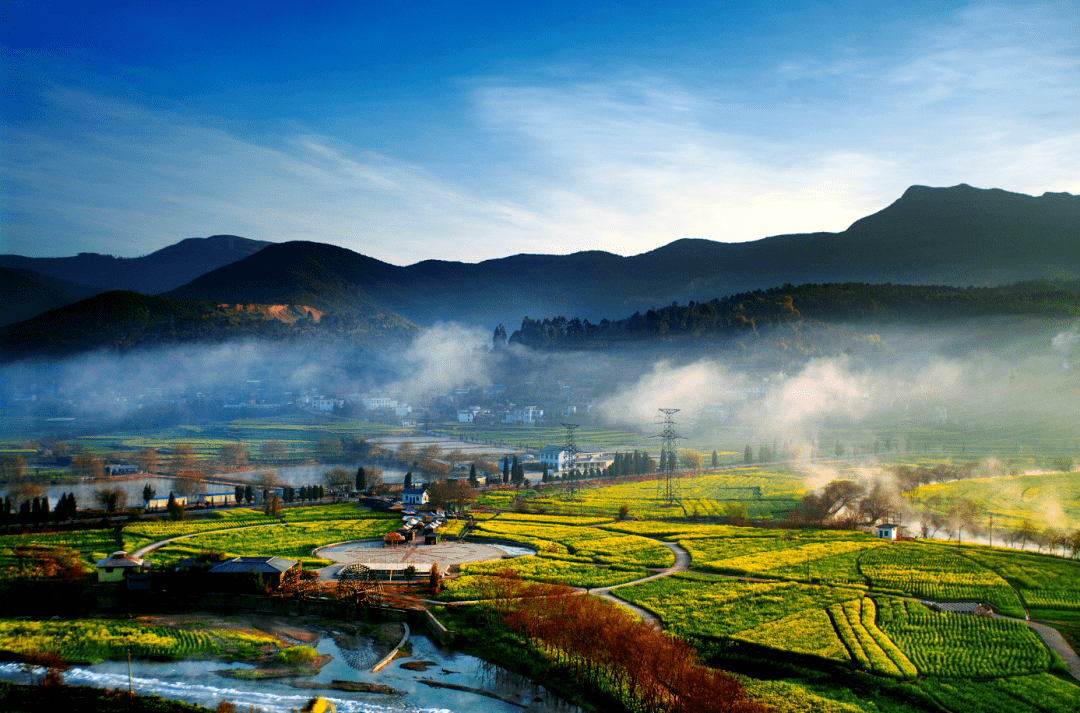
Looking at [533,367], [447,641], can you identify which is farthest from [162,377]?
[447,641]

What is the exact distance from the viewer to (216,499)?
60.7 metres

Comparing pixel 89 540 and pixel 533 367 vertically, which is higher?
pixel 533 367

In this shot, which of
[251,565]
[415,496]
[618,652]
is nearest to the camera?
[618,652]

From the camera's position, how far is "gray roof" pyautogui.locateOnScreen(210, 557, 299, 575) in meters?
33.2

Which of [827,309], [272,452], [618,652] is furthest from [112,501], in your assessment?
[827,309]

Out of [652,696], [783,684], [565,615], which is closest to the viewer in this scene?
[652,696]

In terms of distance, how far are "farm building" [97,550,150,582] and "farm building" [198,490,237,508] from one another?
69.3 feet

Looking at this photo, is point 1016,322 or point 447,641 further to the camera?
point 1016,322

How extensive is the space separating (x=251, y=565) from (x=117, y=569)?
6.40 meters

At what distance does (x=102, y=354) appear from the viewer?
16262 cm

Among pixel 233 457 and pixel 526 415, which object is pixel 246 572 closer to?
pixel 233 457

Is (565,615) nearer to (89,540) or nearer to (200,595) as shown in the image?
(200,595)

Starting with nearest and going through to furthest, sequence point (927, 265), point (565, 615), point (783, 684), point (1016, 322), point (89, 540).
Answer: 1. point (783, 684)
2. point (565, 615)
3. point (89, 540)
4. point (1016, 322)
5. point (927, 265)

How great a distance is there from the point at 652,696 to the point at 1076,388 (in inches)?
4508
